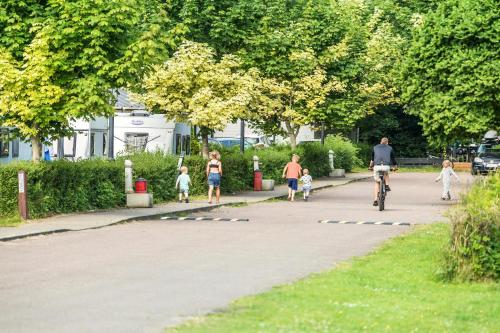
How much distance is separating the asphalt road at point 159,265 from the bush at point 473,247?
2121mm

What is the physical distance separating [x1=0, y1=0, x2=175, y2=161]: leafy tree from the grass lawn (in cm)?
1287

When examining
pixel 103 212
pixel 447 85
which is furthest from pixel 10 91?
pixel 447 85

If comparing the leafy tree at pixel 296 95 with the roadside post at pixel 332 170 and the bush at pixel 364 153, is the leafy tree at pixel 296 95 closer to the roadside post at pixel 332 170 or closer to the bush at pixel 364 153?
the roadside post at pixel 332 170

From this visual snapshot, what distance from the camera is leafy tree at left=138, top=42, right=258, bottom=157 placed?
39.4m

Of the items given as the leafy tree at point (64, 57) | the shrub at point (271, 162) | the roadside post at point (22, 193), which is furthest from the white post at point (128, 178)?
the shrub at point (271, 162)

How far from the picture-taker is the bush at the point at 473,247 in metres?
15.1

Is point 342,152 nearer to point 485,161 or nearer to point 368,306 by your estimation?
point 485,161

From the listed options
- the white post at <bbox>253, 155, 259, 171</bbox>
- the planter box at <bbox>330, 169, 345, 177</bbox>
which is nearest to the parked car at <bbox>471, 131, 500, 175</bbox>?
the planter box at <bbox>330, 169, 345, 177</bbox>

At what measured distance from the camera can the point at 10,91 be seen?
2780 cm

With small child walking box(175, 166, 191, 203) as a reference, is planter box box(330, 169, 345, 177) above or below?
below

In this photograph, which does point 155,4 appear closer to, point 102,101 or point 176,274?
point 102,101

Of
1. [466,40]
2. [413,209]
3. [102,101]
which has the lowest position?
[413,209]

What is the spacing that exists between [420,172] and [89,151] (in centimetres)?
3252

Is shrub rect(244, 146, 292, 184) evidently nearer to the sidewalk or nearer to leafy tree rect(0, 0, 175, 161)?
the sidewalk
